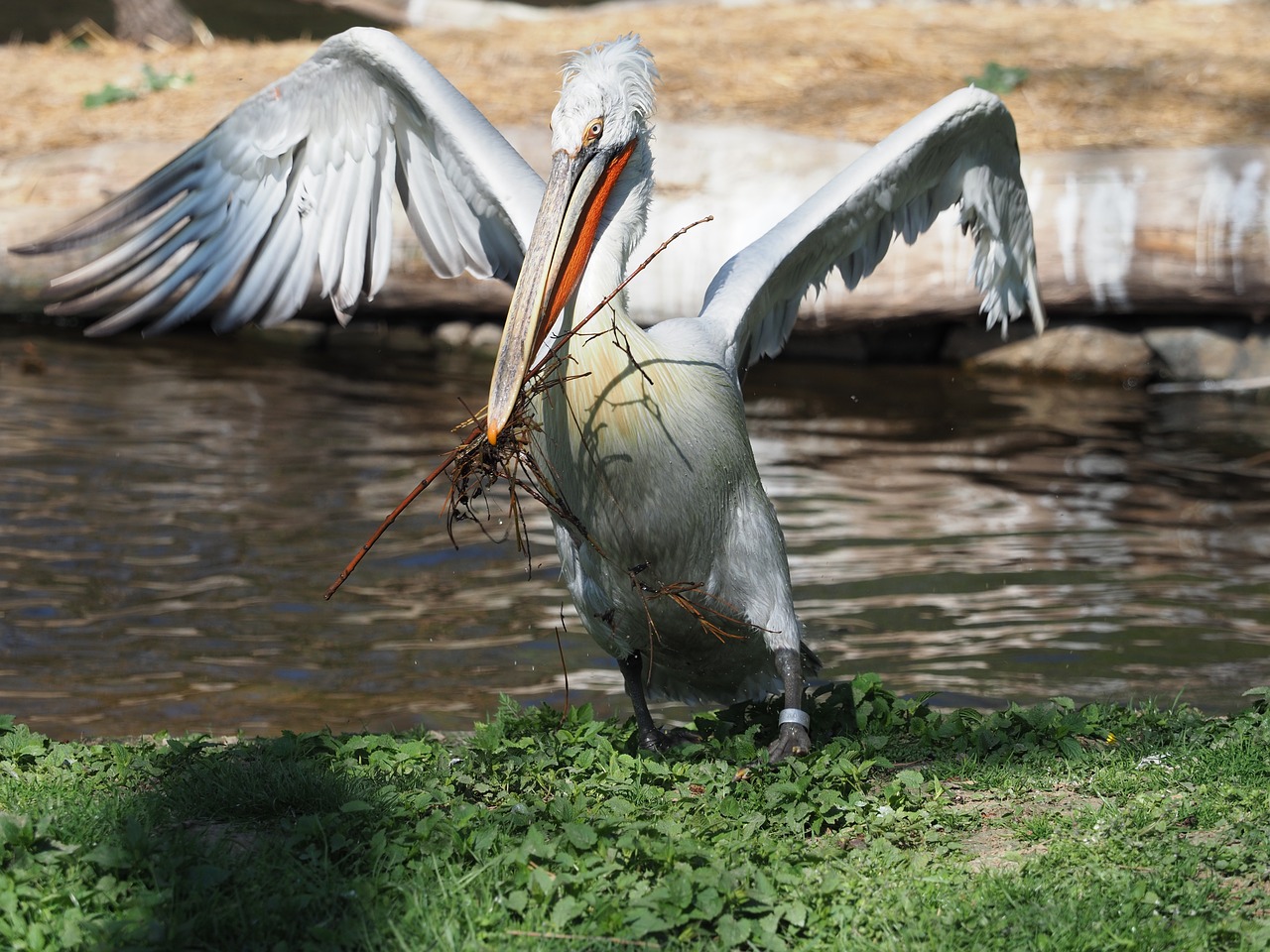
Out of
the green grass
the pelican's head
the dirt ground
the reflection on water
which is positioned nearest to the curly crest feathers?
the pelican's head

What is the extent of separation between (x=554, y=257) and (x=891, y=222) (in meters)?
1.69

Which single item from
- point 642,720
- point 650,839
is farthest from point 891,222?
point 650,839

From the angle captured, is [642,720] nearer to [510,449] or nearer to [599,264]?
[510,449]

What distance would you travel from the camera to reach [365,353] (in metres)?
10.9

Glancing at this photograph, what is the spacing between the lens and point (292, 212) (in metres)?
4.85

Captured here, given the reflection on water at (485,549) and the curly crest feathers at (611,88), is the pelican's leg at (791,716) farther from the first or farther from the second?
the curly crest feathers at (611,88)

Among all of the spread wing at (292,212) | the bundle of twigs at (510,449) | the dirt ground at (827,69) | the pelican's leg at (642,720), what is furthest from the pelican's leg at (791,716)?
the dirt ground at (827,69)

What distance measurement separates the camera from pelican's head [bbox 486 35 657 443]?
3.34 m

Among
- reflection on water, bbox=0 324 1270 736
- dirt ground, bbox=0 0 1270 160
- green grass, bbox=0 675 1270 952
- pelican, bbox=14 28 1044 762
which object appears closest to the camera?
green grass, bbox=0 675 1270 952

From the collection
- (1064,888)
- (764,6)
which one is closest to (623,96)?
(1064,888)

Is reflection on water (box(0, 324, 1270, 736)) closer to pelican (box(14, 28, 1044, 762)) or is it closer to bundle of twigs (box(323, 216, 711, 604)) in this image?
pelican (box(14, 28, 1044, 762))

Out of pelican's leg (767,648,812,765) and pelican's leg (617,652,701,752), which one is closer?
pelican's leg (767,648,812,765)

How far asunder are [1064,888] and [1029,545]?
13.5 ft

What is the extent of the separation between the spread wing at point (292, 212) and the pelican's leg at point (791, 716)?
5.33 feet
